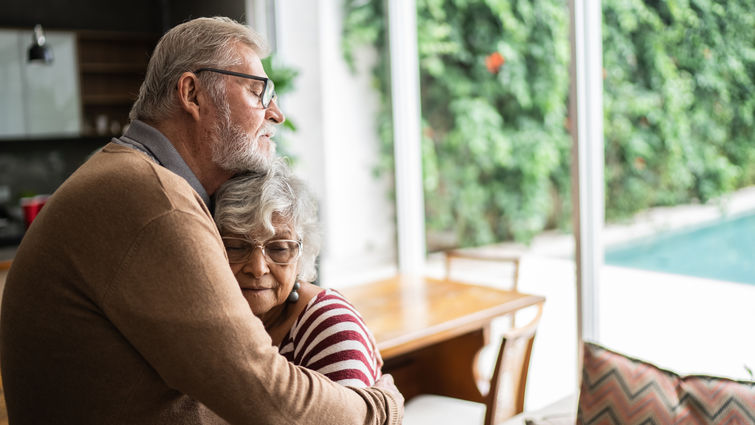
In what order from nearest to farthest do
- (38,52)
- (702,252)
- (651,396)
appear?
(651,396) → (702,252) → (38,52)

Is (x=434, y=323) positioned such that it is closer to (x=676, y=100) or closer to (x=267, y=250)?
(x=267, y=250)

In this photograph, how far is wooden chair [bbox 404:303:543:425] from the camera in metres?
2.31

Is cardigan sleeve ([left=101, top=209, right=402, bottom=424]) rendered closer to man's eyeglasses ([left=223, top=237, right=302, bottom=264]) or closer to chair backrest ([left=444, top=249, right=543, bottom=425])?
man's eyeglasses ([left=223, top=237, right=302, bottom=264])

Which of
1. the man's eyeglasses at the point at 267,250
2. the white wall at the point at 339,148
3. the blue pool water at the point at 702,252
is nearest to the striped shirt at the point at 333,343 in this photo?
the man's eyeglasses at the point at 267,250

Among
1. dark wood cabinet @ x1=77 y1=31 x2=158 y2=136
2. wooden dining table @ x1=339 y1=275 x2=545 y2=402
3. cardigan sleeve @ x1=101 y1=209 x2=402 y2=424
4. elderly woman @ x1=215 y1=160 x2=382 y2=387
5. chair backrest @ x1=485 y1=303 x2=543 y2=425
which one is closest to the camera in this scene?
cardigan sleeve @ x1=101 y1=209 x2=402 y2=424

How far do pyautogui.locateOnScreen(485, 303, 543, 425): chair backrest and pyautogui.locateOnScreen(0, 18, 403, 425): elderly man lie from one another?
1187mm

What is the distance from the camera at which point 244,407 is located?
3.18 ft

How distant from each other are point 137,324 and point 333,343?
462mm

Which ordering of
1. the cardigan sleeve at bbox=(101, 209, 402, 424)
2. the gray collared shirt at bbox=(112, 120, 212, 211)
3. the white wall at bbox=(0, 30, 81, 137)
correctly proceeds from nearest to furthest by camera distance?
the cardigan sleeve at bbox=(101, 209, 402, 424) < the gray collared shirt at bbox=(112, 120, 212, 211) < the white wall at bbox=(0, 30, 81, 137)

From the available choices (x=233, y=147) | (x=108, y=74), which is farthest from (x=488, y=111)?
(x=108, y=74)

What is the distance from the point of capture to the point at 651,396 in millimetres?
1597

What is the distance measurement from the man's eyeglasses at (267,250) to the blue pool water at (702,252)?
2168mm

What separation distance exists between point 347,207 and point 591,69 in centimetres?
226

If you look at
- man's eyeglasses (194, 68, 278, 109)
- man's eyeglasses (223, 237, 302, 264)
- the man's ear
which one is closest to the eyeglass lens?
man's eyeglasses (194, 68, 278, 109)
